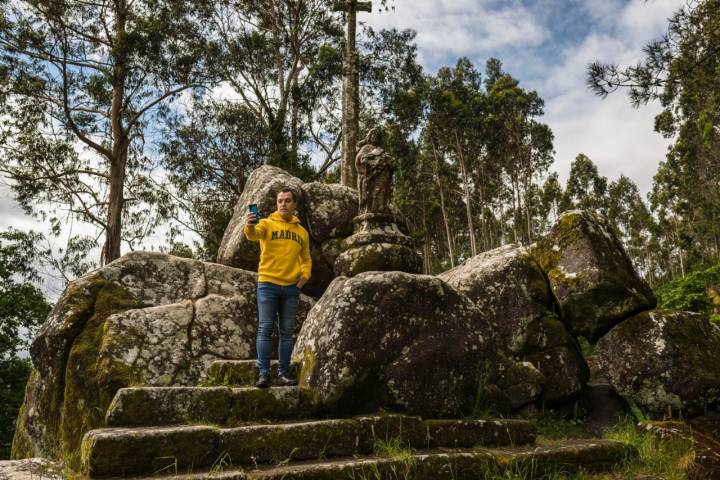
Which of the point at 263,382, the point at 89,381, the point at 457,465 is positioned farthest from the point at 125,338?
the point at 457,465

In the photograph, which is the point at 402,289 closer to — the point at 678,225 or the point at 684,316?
the point at 684,316

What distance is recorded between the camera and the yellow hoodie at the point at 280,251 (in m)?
5.06

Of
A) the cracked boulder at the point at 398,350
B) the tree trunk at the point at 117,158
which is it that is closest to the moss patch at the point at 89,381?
the cracked boulder at the point at 398,350

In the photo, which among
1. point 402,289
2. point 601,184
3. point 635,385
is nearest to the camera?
point 402,289

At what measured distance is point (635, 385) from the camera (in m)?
6.87

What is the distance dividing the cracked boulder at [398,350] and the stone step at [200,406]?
11.1 inches

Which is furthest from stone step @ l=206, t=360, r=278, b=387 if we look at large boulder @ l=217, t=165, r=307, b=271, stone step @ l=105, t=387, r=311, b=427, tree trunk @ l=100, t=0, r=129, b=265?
tree trunk @ l=100, t=0, r=129, b=265

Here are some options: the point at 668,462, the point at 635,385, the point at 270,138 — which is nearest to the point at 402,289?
the point at 668,462

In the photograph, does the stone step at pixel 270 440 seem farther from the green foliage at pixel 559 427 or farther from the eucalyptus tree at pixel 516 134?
the eucalyptus tree at pixel 516 134

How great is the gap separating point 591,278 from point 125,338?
634 cm

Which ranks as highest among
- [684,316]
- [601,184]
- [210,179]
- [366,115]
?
[601,184]

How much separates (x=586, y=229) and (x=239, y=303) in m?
5.32

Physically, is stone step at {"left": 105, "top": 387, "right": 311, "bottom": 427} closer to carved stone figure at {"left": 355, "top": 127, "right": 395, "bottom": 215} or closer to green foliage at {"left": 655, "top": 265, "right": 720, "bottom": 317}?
carved stone figure at {"left": 355, "top": 127, "right": 395, "bottom": 215}

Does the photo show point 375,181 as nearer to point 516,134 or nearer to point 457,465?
point 457,465
